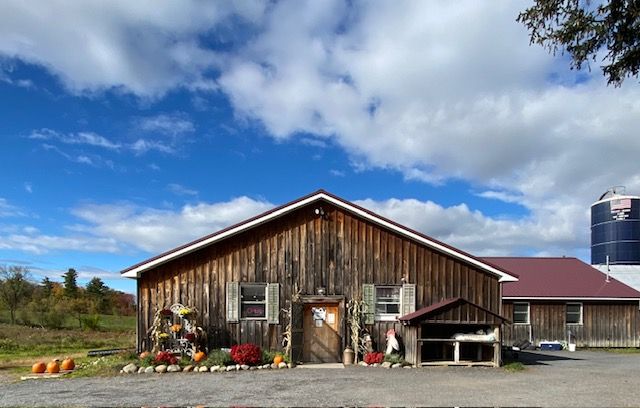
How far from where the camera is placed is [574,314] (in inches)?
1017

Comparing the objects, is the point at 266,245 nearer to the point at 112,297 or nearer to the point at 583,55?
the point at 583,55

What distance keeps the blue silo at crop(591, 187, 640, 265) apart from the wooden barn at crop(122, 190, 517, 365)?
143 ft

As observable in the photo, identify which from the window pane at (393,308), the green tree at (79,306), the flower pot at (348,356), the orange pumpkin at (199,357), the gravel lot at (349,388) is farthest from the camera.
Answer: the green tree at (79,306)

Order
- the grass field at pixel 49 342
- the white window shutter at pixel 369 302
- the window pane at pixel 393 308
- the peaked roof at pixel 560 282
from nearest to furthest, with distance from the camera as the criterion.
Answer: the white window shutter at pixel 369 302
the window pane at pixel 393 308
the grass field at pixel 49 342
the peaked roof at pixel 560 282

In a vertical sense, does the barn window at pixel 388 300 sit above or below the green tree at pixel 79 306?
above

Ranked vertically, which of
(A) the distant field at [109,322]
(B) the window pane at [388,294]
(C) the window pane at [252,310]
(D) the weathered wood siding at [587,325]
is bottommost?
(A) the distant field at [109,322]

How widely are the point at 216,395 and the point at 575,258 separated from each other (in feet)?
80.2

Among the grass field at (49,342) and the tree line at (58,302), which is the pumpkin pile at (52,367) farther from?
the tree line at (58,302)

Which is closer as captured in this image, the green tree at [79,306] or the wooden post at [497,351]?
the wooden post at [497,351]

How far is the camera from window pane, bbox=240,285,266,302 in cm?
1725

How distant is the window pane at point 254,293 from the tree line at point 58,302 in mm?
15215

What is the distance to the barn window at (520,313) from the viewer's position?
84.5 feet

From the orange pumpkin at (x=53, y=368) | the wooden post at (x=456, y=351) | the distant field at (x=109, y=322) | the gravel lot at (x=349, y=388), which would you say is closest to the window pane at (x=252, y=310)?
the gravel lot at (x=349, y=388)

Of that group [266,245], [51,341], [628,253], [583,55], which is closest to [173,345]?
[266,245]
